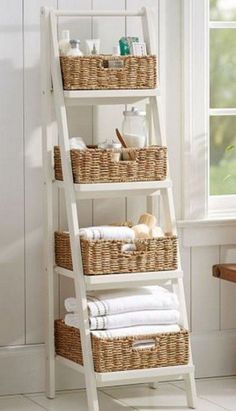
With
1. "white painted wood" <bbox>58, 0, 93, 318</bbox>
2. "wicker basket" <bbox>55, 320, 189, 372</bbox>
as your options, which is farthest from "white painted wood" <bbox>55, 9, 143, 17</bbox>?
"wicker basket" <bbox>55, 320, 189, 372</bbox>

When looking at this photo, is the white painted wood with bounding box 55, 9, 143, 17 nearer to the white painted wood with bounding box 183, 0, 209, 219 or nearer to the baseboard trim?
the white painted wood with bounding box 183, 0, 209, 219

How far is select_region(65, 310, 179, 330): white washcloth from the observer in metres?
3.51

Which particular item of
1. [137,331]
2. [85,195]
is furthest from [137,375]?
[85,195]

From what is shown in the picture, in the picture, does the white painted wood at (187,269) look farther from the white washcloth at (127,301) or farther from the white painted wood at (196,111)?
the white washcloth at (127,301)

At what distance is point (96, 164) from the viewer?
3.52 m

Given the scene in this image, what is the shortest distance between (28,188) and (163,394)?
0.97m

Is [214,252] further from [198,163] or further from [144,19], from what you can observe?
[144,19]

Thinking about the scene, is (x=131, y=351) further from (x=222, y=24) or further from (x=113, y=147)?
(x=222, y=24)

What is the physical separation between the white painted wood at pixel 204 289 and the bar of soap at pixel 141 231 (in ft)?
1.62

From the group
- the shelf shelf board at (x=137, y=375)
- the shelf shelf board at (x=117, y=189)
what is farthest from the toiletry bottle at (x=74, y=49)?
the shelf shelf board at (x=137, y=375)

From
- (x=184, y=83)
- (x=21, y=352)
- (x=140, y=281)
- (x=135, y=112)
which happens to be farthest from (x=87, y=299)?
(x=184, y=83)

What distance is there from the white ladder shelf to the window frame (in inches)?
10.2

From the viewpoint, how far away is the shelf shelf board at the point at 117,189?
11.6 ft

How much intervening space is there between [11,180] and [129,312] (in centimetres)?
71
